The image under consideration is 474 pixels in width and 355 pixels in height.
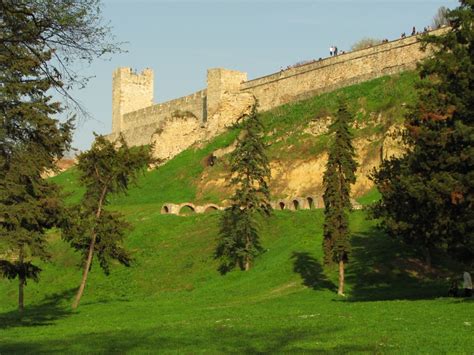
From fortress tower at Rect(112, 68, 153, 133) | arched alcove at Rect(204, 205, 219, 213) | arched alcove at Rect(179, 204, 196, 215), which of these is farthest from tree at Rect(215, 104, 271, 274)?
fortress tower at Rect(112, 68, 153, 133)

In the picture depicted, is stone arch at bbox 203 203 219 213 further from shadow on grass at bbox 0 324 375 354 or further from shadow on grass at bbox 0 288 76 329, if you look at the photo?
shadow on grass at bbox 0 324 375 354

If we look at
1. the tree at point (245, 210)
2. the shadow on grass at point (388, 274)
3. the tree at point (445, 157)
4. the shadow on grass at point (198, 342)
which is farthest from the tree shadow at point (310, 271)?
the shadow on grass at point (198, 342)

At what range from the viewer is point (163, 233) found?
169 feet

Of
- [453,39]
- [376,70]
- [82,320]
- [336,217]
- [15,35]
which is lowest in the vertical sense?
[82,320]

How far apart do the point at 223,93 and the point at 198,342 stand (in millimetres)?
58911

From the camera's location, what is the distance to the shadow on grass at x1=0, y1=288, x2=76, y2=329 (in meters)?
29.5

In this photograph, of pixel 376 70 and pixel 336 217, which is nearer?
pixel 336 217

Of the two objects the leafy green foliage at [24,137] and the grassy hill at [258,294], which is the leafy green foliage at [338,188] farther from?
the leafy green foliage at [24,137]

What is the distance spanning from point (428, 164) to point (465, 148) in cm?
176

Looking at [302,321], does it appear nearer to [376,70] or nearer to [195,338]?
[195,338]

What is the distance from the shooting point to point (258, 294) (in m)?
35.8

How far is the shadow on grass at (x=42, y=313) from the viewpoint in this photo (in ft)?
96.7

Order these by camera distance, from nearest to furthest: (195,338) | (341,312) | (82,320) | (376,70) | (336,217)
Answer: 1. (195,338)
2. (341,312)
3. (82,320)
4. (336,217)
5. (376,70)

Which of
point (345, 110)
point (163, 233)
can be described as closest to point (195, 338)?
point (345, 110)
